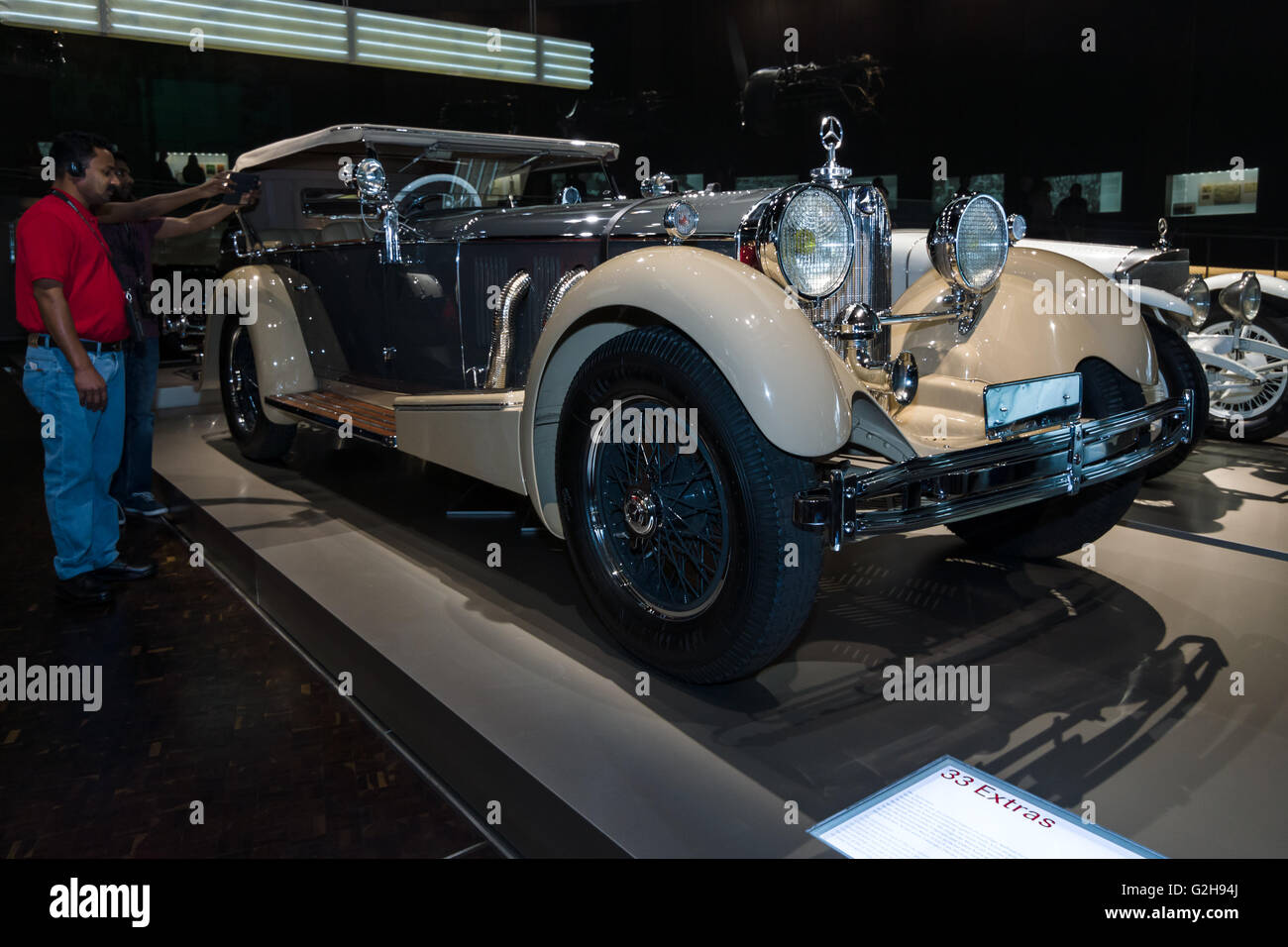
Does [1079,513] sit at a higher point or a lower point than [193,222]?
lower

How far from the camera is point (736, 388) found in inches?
74.5

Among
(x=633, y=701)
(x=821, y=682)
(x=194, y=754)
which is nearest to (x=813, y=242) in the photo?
(x=821, y=682)

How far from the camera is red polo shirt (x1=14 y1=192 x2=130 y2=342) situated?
2893 millimetres

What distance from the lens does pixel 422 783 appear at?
2043mm

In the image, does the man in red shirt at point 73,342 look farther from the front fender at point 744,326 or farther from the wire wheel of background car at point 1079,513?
the wire wheel of background car at point 1079,513

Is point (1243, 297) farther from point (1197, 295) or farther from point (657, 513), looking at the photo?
point (657, 513)

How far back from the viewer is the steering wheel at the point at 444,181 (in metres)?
3.93

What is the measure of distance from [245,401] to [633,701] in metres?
3.56

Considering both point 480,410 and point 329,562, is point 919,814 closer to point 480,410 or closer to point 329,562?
point 480,410

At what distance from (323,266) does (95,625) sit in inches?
76.8

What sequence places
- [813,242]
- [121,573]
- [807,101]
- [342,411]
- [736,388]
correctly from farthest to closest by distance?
1. [807,101]
2. [342,411]
3. [121,573]
4. [813,242]
5. [736,388]

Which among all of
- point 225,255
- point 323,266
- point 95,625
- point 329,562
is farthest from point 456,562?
point 225,255

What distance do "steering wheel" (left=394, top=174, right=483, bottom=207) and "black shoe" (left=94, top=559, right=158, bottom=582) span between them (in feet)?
5.81

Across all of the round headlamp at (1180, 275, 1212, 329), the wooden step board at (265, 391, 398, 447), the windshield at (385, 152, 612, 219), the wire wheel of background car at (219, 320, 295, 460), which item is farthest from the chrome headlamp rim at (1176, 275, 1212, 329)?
the wire wheel of background car at (219, 320, 295, 460)
